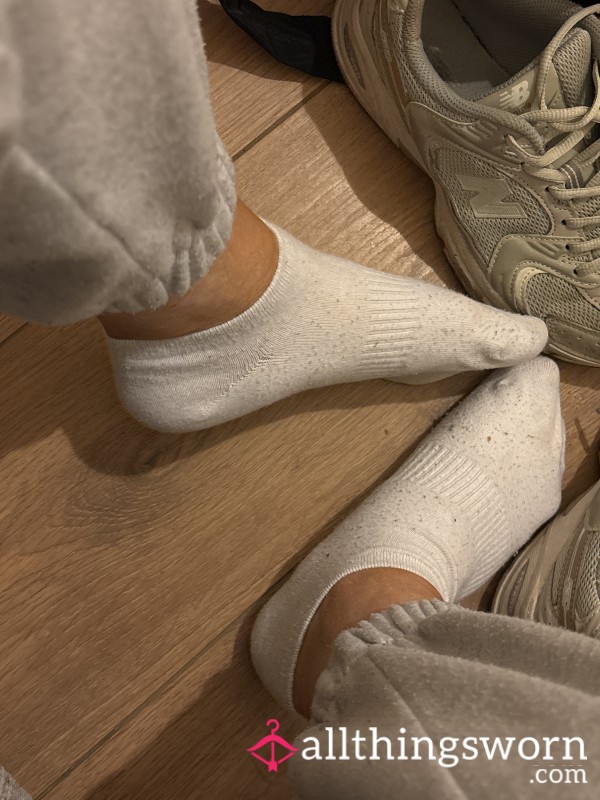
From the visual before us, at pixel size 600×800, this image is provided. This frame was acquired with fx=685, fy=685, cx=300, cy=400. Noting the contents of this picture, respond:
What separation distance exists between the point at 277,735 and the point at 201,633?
0.41 ft

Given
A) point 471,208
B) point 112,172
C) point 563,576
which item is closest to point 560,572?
point 563,576

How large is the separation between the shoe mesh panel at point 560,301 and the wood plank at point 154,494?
0.37 ft

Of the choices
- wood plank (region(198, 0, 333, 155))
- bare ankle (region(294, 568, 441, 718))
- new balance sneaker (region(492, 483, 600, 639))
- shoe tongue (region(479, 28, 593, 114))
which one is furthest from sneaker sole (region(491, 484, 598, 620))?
wood plank (region(198, 0, 333, 155))

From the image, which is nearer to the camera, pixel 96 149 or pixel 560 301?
pixel 96 149

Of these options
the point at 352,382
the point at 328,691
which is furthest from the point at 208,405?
the point at 328,691

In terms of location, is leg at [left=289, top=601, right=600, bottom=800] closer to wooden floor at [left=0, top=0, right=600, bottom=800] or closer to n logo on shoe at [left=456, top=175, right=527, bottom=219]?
wooden floor at [left=0, top=0, right=600, bottom=800]

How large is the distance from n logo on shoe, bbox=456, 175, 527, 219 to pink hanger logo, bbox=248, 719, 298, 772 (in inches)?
21.6

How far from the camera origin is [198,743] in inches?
26.6

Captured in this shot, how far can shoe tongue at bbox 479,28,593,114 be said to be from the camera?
0.60m

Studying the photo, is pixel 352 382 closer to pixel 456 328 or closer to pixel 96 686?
pixel 456 328

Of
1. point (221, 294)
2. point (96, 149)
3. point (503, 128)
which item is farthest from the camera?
point (503, 128)

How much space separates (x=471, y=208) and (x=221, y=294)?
1.02 feet

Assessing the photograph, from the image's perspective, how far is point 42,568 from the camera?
676 mm

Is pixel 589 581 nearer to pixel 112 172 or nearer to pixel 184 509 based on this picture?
pixel 184 509
